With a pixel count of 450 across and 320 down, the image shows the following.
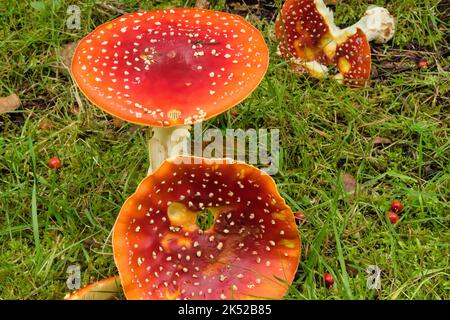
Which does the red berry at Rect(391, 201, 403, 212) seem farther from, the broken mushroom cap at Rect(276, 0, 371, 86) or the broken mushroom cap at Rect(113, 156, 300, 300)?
the broken mushroom cap at Rect(276, 0, 371, 86)

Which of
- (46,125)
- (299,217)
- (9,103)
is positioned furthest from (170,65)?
(9,103)

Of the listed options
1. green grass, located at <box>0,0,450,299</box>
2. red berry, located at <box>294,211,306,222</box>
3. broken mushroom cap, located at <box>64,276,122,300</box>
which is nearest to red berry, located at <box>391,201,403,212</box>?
green grass, located at <box>0,0,450,299</box>

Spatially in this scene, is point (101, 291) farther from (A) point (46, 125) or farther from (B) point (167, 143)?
(A) point (46, 125)

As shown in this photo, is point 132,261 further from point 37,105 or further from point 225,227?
point 37,105

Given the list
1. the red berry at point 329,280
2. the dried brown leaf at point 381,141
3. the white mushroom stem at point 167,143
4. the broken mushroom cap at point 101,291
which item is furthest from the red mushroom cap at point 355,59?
the broken mushroom cap at point 101,291

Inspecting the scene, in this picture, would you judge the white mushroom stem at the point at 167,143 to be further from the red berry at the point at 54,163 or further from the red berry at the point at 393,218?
the red berry at the point at 393,218

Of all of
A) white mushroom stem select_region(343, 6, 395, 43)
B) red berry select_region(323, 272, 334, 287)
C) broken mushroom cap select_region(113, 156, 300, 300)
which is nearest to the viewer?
broken mushroom cap select_region(113, 156, 300, 300)
